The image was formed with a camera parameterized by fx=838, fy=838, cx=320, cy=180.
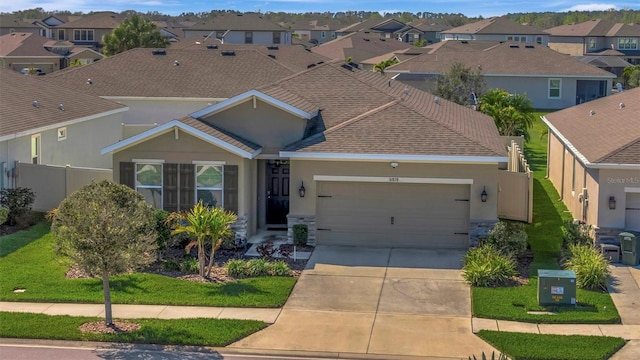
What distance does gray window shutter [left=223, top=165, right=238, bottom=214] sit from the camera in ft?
71.6

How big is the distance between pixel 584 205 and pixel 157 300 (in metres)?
11.6

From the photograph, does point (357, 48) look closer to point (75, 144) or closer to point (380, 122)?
point (75, 144)

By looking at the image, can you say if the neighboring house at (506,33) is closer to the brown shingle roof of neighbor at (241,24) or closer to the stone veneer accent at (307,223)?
the brown shingle roof of neighbor at (241,24)

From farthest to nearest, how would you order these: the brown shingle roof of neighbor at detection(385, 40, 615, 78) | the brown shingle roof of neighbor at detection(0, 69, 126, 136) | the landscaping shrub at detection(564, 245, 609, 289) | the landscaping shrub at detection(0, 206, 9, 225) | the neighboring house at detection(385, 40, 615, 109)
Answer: the brown shingle roof of neighbor at detection(385, 40, 615, 78), the neighboring house at detection(385, 40, 615, 109), the brown shingle roof of neighbor at detection(0, 69, 126, 136), the landscaping shrub at detection(0, 206, 9, 225), the landscaping shrub at detection(564, 245, 609, 289)

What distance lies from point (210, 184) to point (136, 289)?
4.75 meters

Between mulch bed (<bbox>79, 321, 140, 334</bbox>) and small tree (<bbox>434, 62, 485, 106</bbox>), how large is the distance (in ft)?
101

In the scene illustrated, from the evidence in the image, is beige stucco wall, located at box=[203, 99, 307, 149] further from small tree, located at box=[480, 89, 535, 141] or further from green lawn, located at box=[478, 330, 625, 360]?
small tree, located at box=[480, 89, 535, 141]

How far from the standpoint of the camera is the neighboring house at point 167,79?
37.7m

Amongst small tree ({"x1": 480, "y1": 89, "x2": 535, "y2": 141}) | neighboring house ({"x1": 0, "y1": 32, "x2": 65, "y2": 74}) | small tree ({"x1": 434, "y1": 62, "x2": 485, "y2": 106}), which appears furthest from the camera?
neighboring house ({"x1": 0, "y1": 32, "x2": 65, "y2": 74})

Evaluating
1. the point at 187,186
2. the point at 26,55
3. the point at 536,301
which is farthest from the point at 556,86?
the point at 26,55

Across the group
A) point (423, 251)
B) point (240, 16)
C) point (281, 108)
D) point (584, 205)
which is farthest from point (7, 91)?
point (240, 16)

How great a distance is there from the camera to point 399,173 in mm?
21672

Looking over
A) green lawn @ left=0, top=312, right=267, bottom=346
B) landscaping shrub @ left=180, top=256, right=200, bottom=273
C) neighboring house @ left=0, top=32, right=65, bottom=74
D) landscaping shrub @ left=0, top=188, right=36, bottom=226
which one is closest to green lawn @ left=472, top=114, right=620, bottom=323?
green lawn @ left=0, top=312, right=267, bottom=346

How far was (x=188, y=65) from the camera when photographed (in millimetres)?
41000
